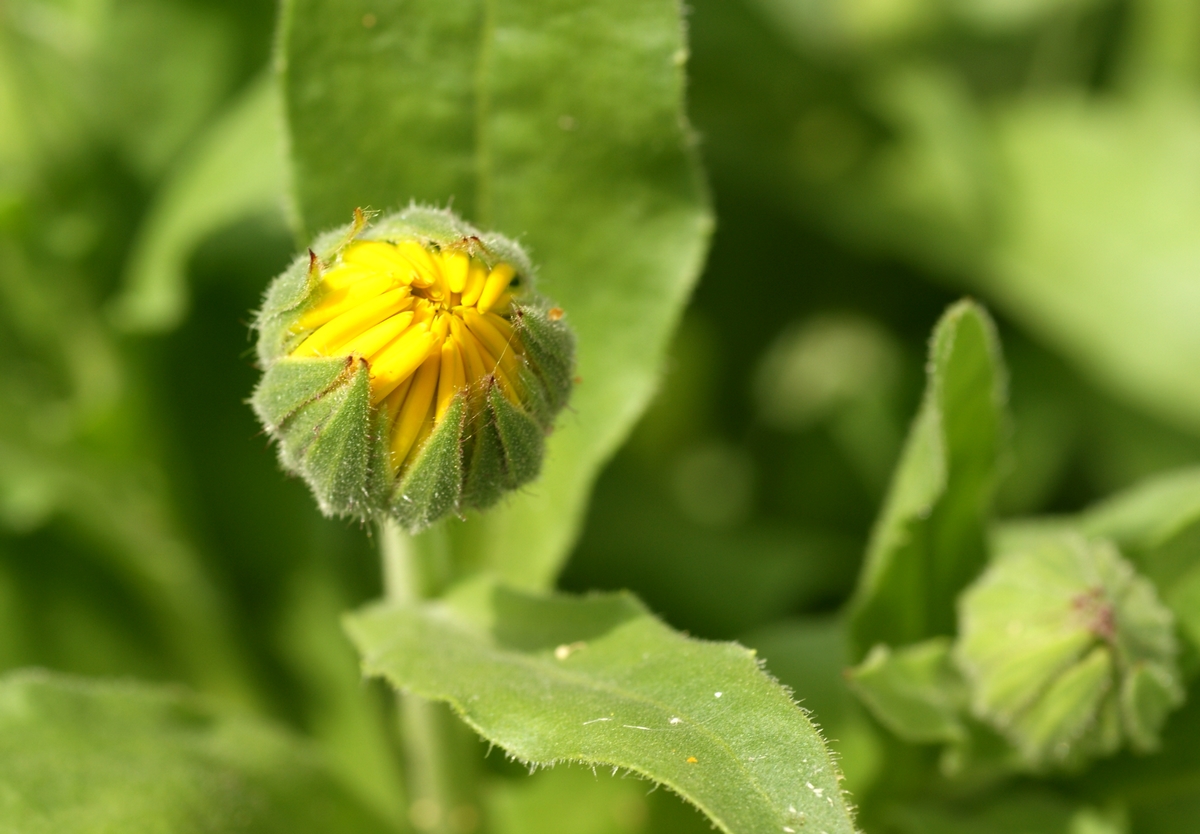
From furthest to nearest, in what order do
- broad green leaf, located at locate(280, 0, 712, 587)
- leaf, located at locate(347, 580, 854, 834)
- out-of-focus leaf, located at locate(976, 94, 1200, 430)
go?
out-of-focus leaf, located at locate(976, 94, 1200, 430), broad green leaf, located at locate(280, 0, 712, 587), leaf, located at locate(347, 580, 854, 834)

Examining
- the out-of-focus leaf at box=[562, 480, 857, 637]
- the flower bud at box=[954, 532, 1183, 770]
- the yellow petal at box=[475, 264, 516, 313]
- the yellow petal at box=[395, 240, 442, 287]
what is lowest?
the out-of-focus leaf at box=[562, 480, 857, 637]

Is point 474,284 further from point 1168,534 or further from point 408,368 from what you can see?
point 1168,534

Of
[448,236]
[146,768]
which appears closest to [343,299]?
[448,236]

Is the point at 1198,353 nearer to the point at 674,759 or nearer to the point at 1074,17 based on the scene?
the point at 1074,17

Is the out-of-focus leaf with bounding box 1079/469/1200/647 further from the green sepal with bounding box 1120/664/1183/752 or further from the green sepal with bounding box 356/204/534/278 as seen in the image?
the green sepal with bounding box 356/204/534/278

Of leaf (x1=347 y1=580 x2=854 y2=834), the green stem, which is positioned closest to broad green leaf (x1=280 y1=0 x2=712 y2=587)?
the green stem
